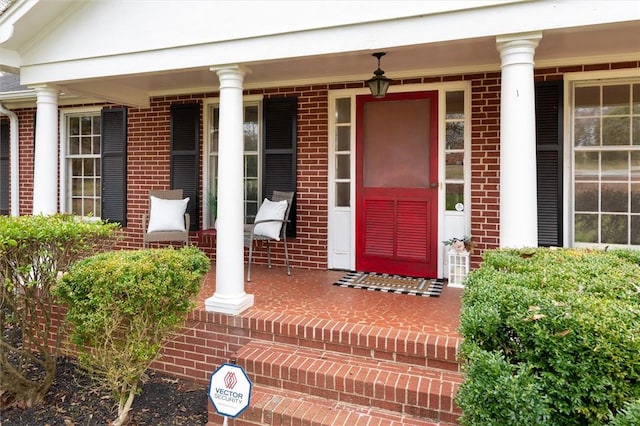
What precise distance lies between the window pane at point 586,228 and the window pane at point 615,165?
17.4 inches

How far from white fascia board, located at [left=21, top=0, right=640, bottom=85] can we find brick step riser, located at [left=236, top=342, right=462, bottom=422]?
8.07 ft

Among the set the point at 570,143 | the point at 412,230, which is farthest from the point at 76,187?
the point at 570,143

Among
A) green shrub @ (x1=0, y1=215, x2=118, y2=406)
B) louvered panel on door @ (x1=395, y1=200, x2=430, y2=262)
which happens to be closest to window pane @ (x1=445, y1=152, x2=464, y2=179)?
louvered panel on door @ (x1=395, y1=200, x2=430, y2=262)

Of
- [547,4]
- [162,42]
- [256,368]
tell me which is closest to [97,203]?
[162,42]

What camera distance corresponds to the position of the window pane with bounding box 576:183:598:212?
448 cm

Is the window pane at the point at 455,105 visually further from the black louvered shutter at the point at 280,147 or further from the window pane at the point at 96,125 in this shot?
the window pane at the point at 96,125

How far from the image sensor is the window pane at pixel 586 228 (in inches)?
177

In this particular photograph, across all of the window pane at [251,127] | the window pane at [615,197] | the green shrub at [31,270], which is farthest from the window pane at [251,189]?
the window pane at [615,197]

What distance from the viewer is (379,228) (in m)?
5.20

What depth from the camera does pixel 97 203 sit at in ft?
22.2

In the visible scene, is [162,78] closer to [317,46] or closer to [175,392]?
[317,46]

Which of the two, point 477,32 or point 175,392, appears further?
point 175,392

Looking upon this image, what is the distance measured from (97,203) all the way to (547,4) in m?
6.56

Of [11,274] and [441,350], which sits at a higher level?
[11,274]
